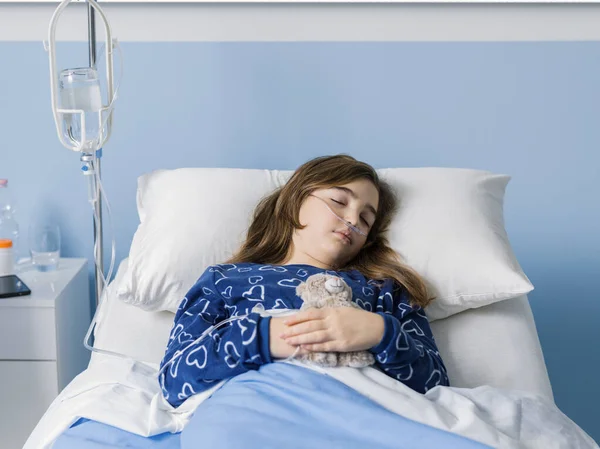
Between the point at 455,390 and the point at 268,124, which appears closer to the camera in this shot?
the point at 455,390

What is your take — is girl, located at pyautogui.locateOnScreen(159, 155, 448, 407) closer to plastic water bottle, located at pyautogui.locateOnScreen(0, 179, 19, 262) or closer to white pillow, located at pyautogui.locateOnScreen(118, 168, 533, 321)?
white pillow, located at pyautogui.locateOnScreen(118, 168, 533, 321)

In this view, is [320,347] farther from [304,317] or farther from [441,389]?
[441,389]

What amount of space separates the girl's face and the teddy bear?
16 centimetres

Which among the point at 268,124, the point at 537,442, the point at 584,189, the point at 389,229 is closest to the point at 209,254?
the point at 389,229

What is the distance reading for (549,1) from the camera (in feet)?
7.36

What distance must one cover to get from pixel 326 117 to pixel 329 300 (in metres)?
0.92

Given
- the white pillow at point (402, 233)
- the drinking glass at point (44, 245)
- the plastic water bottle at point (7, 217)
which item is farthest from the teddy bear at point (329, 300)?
the plastic water bottle at point (7, 217)

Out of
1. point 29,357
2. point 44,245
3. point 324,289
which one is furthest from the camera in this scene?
point 44,245

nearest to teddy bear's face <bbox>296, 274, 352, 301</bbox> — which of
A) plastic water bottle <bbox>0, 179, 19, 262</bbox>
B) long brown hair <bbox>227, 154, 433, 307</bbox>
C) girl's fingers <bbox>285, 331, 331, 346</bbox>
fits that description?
girl's fingers <bbox>285, 331, 331, 346</bbox>

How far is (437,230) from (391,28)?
0.72 metres

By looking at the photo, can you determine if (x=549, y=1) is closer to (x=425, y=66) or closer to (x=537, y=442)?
(x=425, y=66)

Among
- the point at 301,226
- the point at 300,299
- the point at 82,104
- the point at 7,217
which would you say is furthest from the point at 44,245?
the point at 300,299

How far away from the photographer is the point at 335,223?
171 centimetres

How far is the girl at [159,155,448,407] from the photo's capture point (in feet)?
4.70
